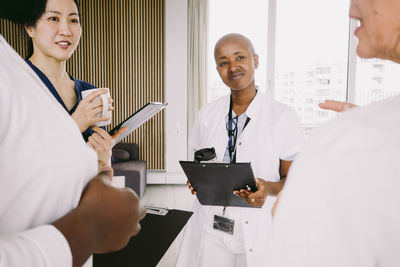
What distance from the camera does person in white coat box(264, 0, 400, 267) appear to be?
1.25 feet

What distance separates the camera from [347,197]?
1.28 ft

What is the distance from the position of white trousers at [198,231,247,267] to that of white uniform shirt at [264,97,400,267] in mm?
1284

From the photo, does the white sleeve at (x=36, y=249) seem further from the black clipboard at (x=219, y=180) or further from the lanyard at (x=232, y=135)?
the lanyard at (x=232, y=135)

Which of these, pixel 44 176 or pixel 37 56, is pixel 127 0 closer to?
pixel 37 56

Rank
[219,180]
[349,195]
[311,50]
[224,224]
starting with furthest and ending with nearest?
[311,50], [224,224], [219,180], [349,195]

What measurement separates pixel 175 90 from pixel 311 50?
2.80 m

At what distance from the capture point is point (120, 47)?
5.54 m

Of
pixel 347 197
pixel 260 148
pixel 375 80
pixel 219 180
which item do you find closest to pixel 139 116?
pixel 219 180

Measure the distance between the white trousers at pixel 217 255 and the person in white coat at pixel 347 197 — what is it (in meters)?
1.28

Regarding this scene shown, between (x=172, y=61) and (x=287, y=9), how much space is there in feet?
8.07

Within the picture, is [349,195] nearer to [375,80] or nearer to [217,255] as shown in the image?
[217,255]

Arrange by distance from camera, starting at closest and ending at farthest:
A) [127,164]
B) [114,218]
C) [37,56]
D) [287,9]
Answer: [114,218] < [37,56] < [127,164] < [287,9]

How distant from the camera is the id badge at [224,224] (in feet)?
5.34

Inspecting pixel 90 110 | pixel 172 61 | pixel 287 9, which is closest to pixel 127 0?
pixel 172 61
